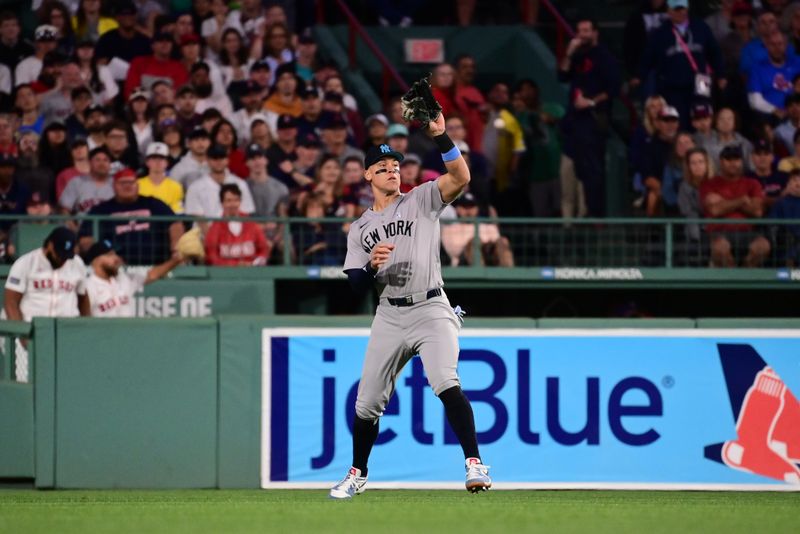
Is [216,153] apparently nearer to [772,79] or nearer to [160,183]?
[160,183]

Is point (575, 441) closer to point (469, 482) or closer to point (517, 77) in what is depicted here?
point (469, 482)

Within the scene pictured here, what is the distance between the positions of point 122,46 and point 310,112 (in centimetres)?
240

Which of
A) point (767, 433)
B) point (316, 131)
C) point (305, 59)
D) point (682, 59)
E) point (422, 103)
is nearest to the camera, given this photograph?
point (422, 103)

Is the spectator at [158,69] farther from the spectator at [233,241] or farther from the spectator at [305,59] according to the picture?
the spectator at [233,241]

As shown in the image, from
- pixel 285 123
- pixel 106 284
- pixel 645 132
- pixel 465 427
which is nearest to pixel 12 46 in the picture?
pixel 285 123

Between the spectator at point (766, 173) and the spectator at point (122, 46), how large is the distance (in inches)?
260

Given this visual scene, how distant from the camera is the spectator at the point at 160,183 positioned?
13094mm

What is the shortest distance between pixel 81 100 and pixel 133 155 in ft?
3.83

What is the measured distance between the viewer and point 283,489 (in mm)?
9586

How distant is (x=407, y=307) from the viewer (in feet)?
26.4

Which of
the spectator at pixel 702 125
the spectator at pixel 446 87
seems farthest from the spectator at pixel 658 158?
the spectator at pixel 446 87

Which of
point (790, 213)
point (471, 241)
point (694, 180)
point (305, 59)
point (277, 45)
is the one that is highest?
point (277, 45)

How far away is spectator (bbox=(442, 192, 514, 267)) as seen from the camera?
42.9ft

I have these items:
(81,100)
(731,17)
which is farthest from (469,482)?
(731,17)
